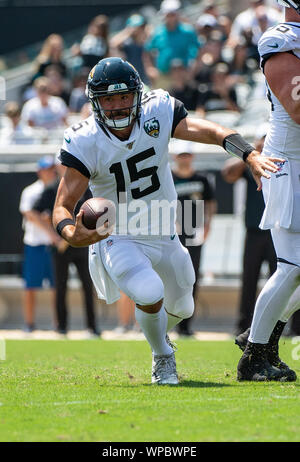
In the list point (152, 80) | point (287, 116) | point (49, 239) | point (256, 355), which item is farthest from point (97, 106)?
point (152, 80)

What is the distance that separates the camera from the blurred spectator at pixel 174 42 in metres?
14.3

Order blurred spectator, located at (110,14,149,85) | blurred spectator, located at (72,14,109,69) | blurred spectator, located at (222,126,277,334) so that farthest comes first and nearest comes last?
blurred spectator, located at (110,14,149,85) < blurred spectator, located at (72,14,109,69) < blurred spectator, located at (222,126,277,334)

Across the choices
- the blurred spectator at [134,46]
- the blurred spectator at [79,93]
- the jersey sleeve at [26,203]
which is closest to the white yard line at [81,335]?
the jersey sleeve at [26,203]

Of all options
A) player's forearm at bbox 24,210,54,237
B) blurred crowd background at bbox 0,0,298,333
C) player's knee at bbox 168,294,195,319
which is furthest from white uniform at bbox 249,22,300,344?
player's forearm at bbox 24,210,54,237

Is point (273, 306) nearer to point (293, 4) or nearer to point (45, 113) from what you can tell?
point (293, 4)

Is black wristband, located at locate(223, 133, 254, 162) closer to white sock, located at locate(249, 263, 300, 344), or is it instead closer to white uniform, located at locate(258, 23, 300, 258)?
white uniform, located at locate(258, 23, 300, 258)

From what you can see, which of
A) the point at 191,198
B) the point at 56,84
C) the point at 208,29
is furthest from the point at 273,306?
the point at 208,29

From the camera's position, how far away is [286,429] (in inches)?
151

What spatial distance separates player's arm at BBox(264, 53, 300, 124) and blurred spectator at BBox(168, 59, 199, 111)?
26.5ft

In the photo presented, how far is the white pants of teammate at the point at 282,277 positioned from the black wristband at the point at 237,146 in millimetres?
285

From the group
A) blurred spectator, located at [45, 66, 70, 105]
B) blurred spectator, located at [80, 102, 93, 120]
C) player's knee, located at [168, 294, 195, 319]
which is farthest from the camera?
blurred spectator, located at [45, 66, 70, 105]

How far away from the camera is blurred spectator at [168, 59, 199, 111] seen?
514 inches

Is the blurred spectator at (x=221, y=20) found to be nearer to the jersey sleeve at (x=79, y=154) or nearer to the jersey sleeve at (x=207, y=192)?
the jersey sleeve at (x=207, y=192)
